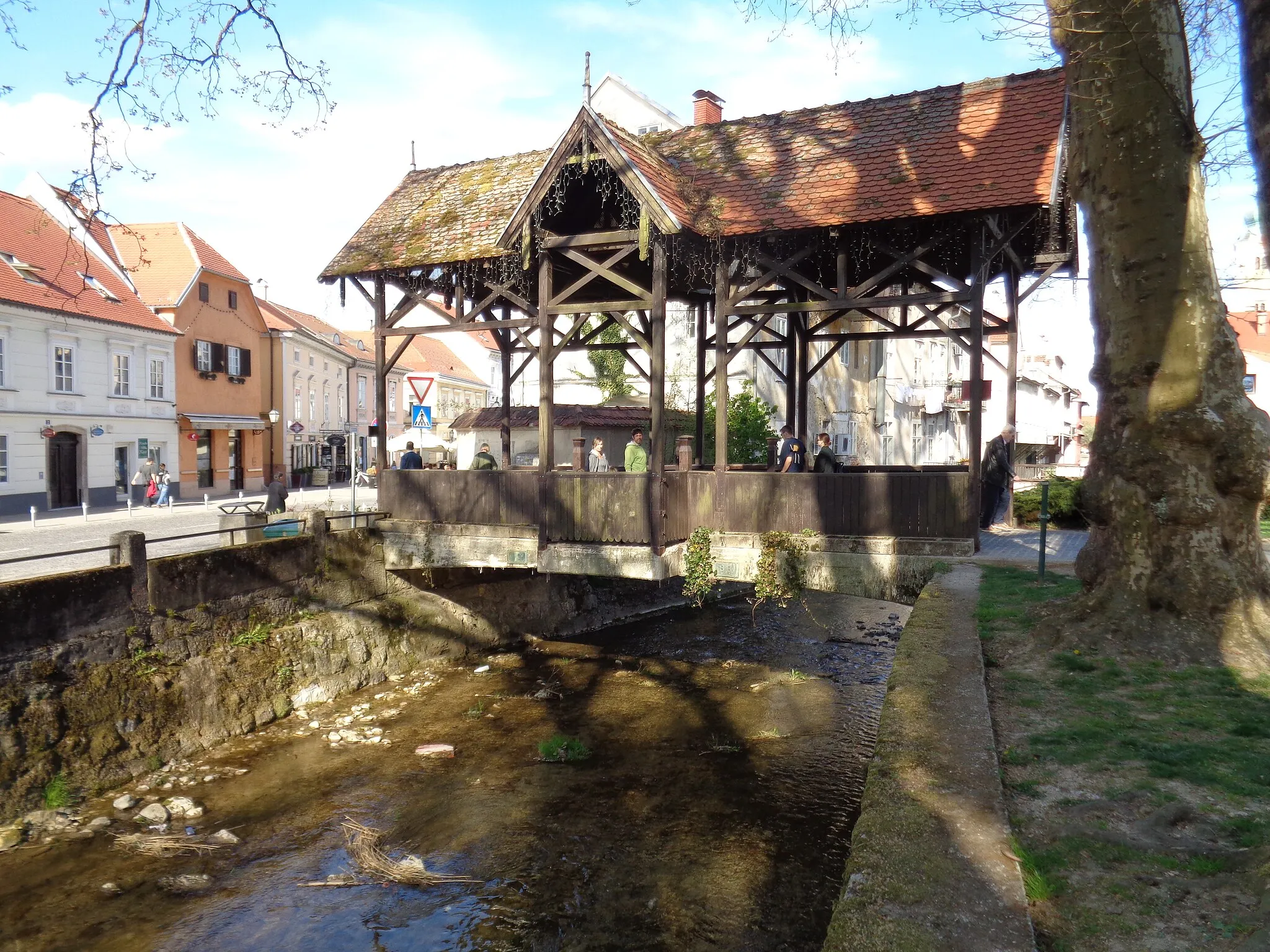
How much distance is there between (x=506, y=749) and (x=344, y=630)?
3770 mm

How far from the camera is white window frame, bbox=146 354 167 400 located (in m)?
30.6

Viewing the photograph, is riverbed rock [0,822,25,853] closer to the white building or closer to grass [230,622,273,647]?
grass [230,622,273,647]

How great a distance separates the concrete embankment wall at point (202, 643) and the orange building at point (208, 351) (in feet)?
72.9

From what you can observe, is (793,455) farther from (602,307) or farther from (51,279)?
(51,279)

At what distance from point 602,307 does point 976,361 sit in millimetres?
4616

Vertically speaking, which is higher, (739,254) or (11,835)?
(739,254)

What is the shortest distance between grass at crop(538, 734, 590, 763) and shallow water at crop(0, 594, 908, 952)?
0.13 meters

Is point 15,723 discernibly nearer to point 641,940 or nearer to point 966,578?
point 641,940

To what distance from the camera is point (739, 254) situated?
461 inches

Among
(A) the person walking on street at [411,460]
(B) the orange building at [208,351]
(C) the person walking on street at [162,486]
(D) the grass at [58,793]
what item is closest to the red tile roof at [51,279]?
(B) the orange building at [208,351]

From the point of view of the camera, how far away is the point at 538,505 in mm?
11898

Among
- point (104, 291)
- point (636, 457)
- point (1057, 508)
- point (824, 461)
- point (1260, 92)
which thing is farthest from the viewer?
point (104, 291)

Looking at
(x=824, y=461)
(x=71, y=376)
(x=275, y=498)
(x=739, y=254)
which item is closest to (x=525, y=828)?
(x=824, y=461)

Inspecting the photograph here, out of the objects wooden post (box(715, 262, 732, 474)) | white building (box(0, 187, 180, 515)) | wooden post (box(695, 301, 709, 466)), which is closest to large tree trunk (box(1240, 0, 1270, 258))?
wooden post (box(715, 262, 732, 474))
